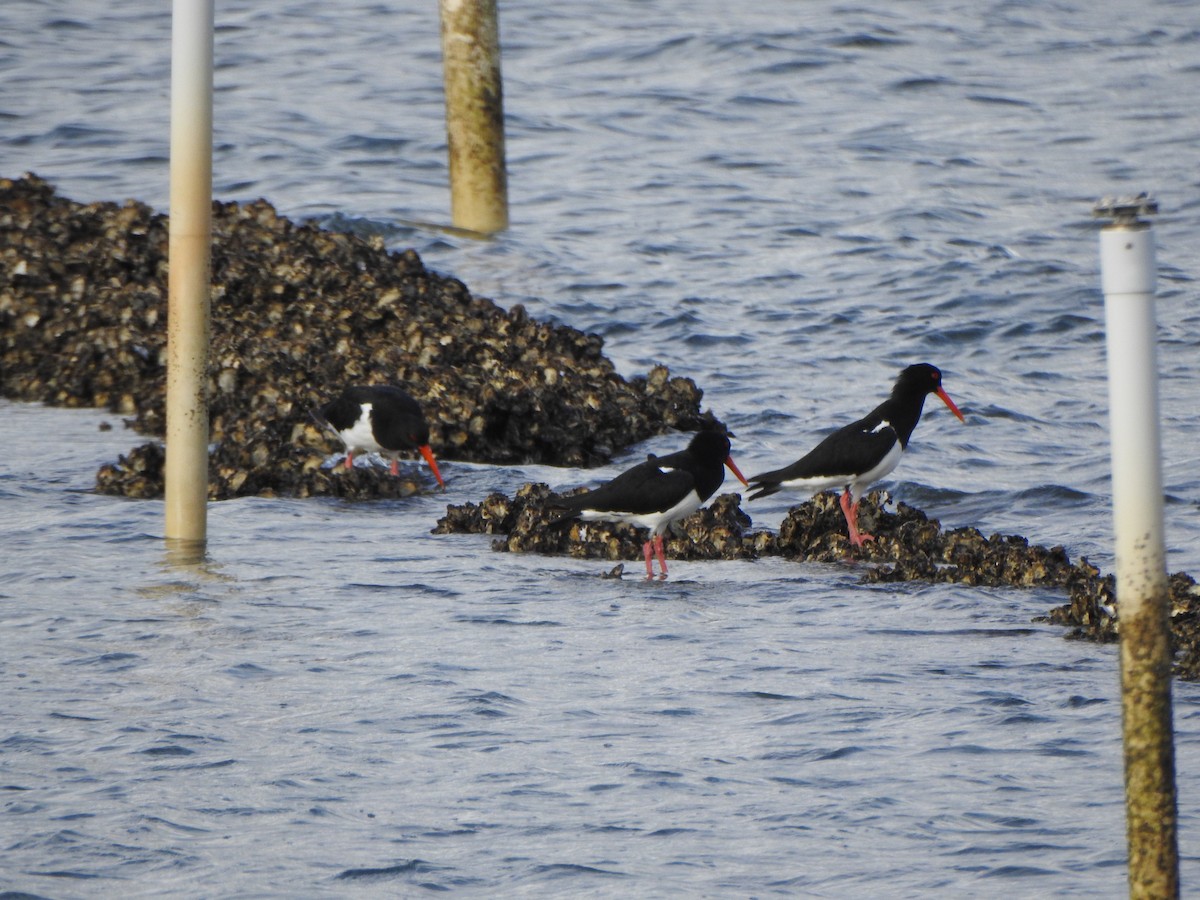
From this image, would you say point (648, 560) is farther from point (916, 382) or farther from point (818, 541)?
point (916, 382)

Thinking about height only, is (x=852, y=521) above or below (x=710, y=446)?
below

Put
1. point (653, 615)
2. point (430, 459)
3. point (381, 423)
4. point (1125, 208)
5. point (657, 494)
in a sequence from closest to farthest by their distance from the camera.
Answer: point (1125, 208)
point (653, 615)
point (657, 494)
point (381, 423)
point (430, 459)

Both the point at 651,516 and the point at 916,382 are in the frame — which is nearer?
the point at 651,516

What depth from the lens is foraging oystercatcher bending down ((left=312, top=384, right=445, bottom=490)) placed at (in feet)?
38.1

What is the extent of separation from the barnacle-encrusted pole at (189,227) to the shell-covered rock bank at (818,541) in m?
2.24

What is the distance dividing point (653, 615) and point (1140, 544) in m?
4.46

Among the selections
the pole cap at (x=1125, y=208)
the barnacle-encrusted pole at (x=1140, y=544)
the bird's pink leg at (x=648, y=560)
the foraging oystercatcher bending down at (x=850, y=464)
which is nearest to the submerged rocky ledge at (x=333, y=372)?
the foraging oystercatcher bending down at (x=850, y=464)

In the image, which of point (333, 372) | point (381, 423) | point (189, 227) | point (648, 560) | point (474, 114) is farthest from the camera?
point (474, 114)

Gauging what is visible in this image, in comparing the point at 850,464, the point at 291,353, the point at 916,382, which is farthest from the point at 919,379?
the point at 291,353

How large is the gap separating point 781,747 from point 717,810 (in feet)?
2.35

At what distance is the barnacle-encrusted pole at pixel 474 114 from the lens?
19.2m

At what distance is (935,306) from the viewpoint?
60.2 ft

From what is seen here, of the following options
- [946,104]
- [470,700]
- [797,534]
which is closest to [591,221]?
[946,104]

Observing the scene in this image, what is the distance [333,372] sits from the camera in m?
13.2
